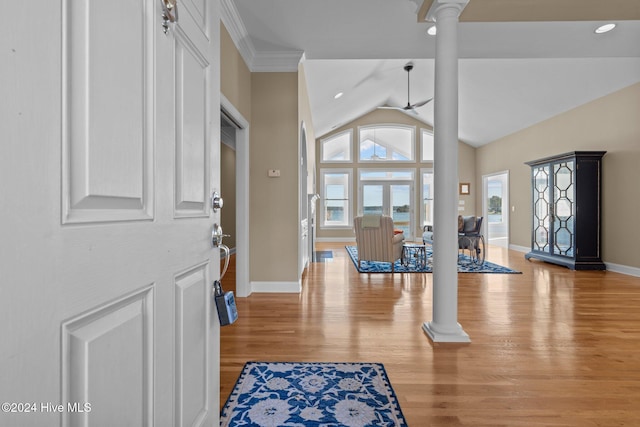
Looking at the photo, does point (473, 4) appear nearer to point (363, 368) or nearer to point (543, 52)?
point (543, 52)

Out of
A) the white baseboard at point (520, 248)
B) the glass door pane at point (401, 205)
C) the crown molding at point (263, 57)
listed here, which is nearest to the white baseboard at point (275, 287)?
the crown molding at point (263, 57)

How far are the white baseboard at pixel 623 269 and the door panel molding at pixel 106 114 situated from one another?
21.4 ft

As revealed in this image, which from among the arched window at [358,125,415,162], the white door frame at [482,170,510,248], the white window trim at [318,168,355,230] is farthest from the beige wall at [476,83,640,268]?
the white window trim at [318,168,355,230]

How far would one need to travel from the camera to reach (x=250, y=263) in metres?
3.86

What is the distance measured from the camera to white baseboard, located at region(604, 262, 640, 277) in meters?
4.82

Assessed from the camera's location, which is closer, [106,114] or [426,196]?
[106,114]

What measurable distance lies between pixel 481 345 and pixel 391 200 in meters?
7.82

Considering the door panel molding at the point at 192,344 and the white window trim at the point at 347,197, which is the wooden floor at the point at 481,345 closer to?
the door panel molding at the point at 192,344

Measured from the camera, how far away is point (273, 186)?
12.8ft

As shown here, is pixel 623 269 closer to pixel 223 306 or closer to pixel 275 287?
pixel 275 287

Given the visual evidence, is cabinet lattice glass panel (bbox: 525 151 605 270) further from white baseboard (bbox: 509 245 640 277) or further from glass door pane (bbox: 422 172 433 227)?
glass door pane (bbox: 422 172 433 227)

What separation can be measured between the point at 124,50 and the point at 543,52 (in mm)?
4266

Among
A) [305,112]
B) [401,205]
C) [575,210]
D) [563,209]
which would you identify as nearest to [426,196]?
[401,205]

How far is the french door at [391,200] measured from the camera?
10000 mm
